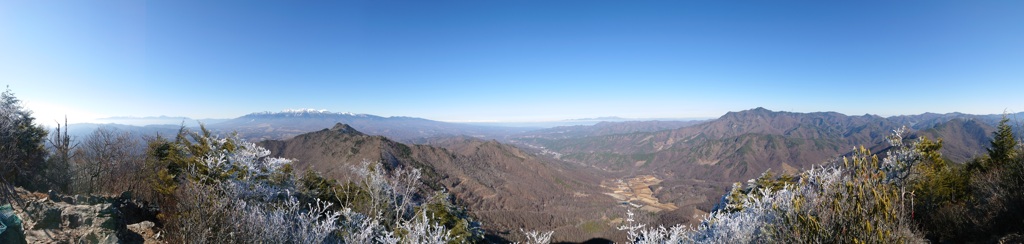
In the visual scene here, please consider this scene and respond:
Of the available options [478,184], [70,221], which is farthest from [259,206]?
[478,184]

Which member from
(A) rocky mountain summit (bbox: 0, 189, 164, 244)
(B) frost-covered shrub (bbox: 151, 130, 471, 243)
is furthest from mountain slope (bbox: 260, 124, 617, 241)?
(A) rocky mountain summit (bbox: 0, 189, 164, 244)

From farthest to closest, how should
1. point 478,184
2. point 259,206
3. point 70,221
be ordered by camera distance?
1. point 478,184
2. point 259,206
3. point 70,221

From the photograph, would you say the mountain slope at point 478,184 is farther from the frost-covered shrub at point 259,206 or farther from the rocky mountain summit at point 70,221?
the rocky mountain summit at point 70,221

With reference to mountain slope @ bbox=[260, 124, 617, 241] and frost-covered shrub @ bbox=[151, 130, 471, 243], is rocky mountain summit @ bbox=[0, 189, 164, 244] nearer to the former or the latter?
frost-covered shrub @ bbox=[151, 130, 471, 243]

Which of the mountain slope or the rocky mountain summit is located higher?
the rocky mountain summit

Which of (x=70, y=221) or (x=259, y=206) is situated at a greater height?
(x=70, y=221)

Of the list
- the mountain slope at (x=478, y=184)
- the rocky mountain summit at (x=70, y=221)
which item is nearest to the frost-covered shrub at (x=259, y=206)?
the rocky mountain summit at (x=70, y=221)

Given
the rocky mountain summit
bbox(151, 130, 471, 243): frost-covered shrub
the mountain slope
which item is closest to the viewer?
bbox(151, 130, 471, 243): frost-covered shrub

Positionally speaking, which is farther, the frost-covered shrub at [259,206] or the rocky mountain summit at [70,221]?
the rocky mountain summit at [70,221]

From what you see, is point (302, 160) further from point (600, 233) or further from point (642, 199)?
point (642, 199)

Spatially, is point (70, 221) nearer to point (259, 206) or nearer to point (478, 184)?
point (259, 206)

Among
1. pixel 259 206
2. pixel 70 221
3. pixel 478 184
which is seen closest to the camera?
pixel 70 221

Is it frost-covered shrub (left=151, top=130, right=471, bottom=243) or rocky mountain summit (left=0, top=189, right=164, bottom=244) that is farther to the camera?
rocky mountain summit (left=0, top=189, right=164, bottom=244)
